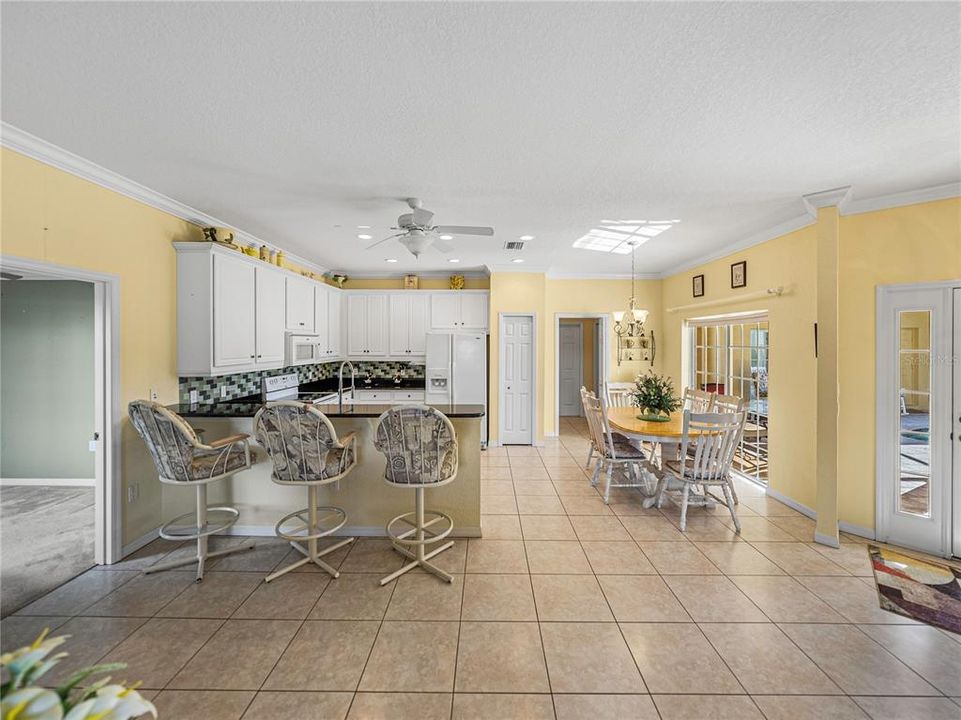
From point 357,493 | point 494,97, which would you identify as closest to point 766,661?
point 357,493

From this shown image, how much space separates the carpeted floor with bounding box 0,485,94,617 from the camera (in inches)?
106

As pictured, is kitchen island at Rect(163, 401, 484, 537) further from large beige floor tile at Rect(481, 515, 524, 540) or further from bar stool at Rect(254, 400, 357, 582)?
bar stool at Rect(254, 400, 357, 582)

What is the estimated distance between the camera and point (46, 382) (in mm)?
4512

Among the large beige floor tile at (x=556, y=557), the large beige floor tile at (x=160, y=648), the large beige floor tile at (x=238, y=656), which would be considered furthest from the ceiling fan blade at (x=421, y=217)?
the large beige floor tile at (x=160, y=648)

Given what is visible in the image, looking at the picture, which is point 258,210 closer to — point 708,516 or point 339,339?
point 339,339

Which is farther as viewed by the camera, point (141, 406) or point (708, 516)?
point (708, 516)

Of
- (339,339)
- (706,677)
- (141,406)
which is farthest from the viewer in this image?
(339,339)

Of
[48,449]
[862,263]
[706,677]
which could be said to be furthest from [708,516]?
[48,449]

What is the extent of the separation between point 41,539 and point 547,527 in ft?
13.0

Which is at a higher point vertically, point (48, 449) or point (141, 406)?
point (141, 406)

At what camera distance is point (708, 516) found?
12.6 feet

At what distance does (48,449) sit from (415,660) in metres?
4.91

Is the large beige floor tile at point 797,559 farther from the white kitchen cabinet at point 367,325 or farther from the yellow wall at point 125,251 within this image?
the white kitchen cabinet at point 367,325

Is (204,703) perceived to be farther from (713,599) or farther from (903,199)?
(903,199)
